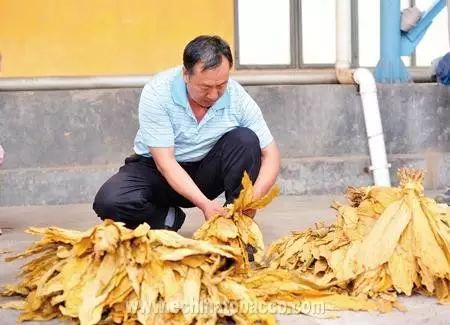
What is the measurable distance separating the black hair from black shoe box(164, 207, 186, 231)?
0.86m

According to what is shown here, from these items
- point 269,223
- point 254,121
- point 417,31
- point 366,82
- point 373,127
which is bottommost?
point 269,223

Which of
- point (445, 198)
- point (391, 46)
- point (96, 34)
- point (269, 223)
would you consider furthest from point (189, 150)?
point (96, 34)

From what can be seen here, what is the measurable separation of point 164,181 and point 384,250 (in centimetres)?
115

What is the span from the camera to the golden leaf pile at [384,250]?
3.21 metres

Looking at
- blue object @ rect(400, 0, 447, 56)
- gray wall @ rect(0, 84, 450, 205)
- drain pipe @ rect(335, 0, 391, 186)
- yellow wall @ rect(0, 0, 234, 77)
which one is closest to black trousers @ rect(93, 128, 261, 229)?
gray wall @ rect(0, 84, 450, 205)

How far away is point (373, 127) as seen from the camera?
5.74m

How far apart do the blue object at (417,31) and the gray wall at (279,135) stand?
0.30m

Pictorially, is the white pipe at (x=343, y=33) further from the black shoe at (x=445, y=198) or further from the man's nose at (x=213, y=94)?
the man's nose at (x=213, y=94)

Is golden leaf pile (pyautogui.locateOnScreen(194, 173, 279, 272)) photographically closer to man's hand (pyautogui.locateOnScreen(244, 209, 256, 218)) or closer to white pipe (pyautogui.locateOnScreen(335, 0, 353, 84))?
man's hand (pyautogui.locateOnScreen(244, 209, 256, 218))

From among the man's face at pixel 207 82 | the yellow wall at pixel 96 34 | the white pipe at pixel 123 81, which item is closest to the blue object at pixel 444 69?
the white pipe at pixel 123 81

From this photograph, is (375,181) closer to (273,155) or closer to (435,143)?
(435,143)

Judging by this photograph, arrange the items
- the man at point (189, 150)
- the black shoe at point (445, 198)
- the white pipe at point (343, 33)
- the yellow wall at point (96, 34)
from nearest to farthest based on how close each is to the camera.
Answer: the man at point (189, 150), the black shoe at point (445, 198), the white pipe at point (343, 33), the yellow wall at point (96, 34)

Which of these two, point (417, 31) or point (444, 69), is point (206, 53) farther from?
point (417, 31)

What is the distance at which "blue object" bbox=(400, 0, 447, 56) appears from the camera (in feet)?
20.0
